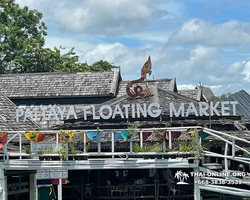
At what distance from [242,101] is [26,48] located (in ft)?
66.9

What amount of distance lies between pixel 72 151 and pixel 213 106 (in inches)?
337

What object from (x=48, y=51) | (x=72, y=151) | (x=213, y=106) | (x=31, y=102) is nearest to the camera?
(x=72, y=151)

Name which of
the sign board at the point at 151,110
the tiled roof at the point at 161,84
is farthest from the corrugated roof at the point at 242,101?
the sign board at the point at 151,110

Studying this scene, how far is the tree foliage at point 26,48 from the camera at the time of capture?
49.0 metres

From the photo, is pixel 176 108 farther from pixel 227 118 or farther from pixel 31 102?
pixel 31 102

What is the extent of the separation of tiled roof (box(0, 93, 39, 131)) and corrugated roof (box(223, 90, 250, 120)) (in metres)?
16.5

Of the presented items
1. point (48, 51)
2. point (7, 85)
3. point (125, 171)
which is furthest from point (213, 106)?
point (48, 51)

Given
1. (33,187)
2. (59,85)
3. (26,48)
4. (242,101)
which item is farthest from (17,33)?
(33,187)

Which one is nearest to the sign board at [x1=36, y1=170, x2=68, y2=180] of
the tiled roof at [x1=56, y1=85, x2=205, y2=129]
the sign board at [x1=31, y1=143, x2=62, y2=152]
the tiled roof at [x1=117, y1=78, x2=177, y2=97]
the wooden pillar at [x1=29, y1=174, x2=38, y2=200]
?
the sign board at [x1=31, y1=143, x2=62, y2=152]

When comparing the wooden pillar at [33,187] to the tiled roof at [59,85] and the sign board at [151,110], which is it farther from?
the tiled roof at [59,85]

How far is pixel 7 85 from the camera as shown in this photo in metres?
37.7

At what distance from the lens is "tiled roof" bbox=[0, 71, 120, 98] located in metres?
36.1

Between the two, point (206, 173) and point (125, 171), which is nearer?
point (206, 173)

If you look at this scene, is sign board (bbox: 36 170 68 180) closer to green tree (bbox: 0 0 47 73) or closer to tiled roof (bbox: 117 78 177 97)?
tiled roof (bbox: 117 78 177 97)
